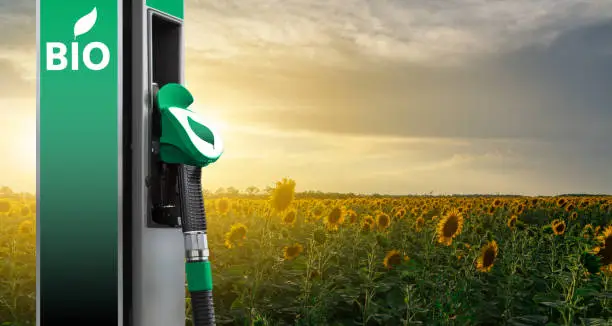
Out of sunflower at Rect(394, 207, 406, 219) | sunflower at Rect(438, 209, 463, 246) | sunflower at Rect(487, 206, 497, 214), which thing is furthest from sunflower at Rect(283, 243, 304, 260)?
sunflower at Rect(487, 206, 497, 214)

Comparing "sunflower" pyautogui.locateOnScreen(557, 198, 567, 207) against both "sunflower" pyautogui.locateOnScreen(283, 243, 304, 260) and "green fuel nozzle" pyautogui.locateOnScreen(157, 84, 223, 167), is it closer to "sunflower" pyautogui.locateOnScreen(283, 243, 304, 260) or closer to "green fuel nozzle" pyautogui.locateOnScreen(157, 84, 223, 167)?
"sunflower" pyautogui.locateOnScreen(283, 243, 304, 260)

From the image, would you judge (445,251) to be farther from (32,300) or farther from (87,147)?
(87,147)

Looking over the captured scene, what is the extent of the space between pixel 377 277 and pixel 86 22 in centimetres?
266

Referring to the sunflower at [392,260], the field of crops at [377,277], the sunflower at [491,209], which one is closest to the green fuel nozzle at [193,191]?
the field of crops at [377,277]

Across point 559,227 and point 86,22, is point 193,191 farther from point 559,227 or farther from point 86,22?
point 559,227

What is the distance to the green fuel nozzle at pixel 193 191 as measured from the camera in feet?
7.70

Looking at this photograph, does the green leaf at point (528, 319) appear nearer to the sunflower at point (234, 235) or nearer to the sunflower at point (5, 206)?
the sunflower at point (234, 235)

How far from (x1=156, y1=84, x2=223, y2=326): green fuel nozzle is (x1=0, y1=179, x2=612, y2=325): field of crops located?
1253mm

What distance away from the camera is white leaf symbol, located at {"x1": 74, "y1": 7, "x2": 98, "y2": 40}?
7.95 ft

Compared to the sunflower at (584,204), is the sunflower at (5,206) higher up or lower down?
higher up

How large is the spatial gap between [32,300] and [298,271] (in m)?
1.72

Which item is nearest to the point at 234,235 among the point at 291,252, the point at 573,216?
the point at 291,252

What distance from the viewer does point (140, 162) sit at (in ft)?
7.94

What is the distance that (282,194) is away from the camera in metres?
4.55
